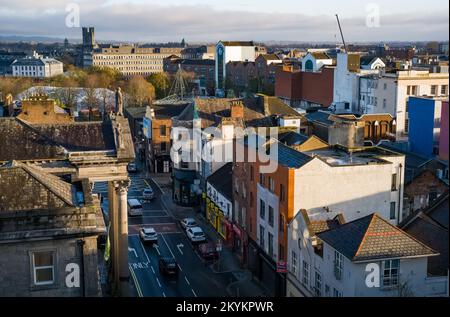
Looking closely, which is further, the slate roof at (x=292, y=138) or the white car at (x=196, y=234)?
the white car at (x=196, y=234)

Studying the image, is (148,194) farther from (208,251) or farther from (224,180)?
(208,251)

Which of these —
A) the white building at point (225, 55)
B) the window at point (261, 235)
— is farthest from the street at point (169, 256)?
the white building at point (225, 55)

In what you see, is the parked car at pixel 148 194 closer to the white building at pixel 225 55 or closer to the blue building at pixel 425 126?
the blue building at pixel 425 126

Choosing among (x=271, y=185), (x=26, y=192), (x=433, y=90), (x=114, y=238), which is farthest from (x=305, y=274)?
(x=433, y=90)

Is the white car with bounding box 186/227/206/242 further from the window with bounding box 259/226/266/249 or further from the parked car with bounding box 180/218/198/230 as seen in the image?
the window with bounding box 259/226/266/249

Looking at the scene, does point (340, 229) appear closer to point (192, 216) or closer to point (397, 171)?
point (397, 171)
